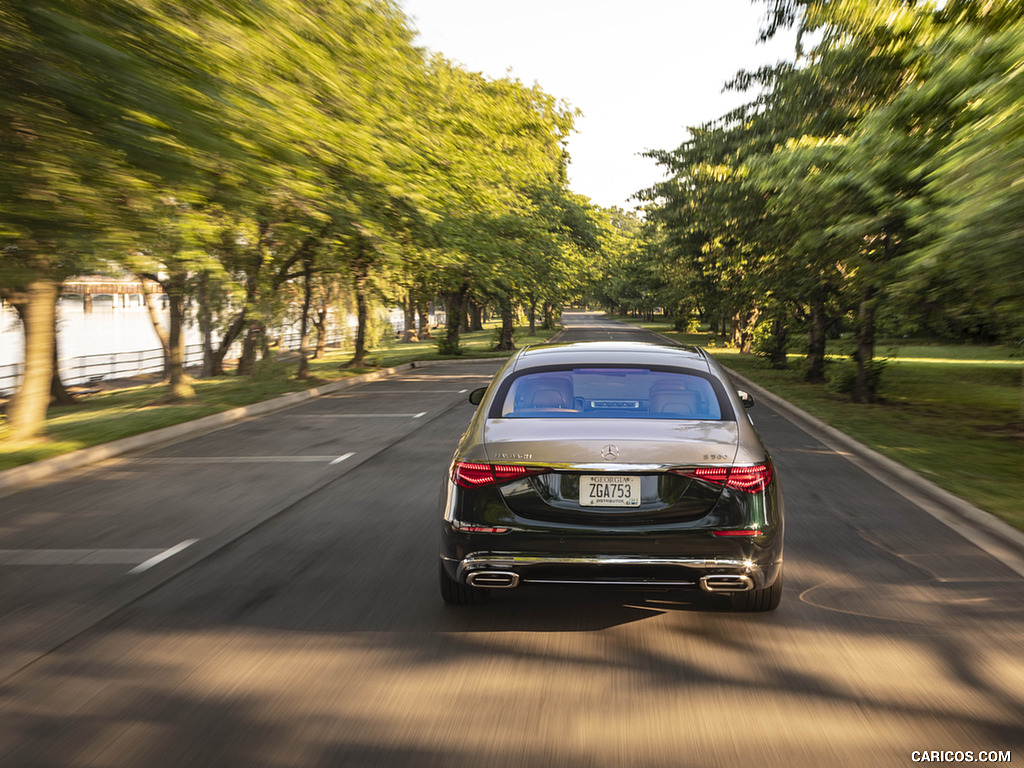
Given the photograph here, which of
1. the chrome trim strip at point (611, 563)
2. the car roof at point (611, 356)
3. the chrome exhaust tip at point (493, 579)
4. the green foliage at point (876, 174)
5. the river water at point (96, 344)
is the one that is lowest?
the river water at point (96, 344)

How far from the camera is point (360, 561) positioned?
6.32 metres

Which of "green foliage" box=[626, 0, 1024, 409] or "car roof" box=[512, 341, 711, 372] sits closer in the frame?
"car roof" box=[512, 341, 711, 372]

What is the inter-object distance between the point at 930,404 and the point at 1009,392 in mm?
4720

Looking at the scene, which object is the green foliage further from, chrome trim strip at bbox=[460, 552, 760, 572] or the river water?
the river water

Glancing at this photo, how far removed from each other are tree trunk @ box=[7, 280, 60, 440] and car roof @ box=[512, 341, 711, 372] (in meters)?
10.4

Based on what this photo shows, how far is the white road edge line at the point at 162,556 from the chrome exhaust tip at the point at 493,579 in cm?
291

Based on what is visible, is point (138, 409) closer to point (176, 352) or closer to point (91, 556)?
point (176, 352)

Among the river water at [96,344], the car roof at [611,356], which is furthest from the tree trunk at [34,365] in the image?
the car roof at [611,356]

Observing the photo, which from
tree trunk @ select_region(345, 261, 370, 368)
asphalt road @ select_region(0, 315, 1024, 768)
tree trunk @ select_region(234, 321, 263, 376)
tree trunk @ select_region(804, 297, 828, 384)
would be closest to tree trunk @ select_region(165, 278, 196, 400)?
tree trunk @ select_region(234, 321, 263, 376)

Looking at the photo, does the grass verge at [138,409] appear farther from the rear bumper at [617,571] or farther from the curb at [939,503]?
the curb at [939,503]

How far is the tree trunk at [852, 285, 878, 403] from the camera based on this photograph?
18.8 m

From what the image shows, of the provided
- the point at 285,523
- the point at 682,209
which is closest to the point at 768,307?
the point at 682,209

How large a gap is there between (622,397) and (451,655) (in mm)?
2048

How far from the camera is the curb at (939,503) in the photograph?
6773 mm
